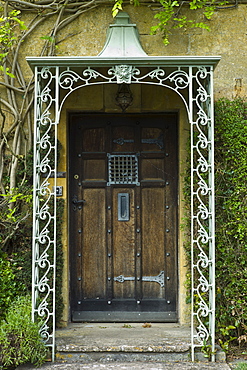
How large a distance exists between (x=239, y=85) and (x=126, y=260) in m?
2.44

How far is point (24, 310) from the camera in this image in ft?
14.7

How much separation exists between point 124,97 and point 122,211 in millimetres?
1344

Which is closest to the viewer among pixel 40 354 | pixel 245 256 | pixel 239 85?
pixel 40 354

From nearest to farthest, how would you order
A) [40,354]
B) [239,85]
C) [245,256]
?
[40,354] < [245,256] < [239,85]

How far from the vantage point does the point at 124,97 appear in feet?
16.7

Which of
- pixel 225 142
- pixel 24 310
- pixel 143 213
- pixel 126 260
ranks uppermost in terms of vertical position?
pixel 225 142

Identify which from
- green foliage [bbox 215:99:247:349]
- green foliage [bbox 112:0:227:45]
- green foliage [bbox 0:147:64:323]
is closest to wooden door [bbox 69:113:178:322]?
green foliage [bbox 0:147:64:323]

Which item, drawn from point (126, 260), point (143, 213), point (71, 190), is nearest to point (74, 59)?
point (71, 190)

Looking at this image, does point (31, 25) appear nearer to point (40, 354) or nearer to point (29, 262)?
point (29, 262)

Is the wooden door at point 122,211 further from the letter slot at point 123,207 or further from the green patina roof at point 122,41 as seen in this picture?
the green patina roof at point 122,41

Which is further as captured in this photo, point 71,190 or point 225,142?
point 71,190

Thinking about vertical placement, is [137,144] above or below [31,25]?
below

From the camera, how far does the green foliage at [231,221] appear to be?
15.6ft

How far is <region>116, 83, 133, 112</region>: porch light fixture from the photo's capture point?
5105 millimetres
